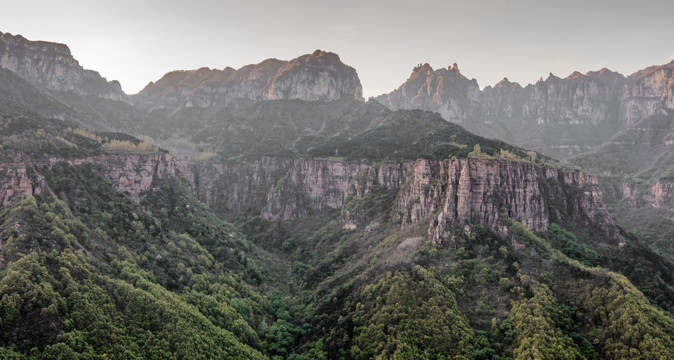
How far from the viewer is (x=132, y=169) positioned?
124000mm

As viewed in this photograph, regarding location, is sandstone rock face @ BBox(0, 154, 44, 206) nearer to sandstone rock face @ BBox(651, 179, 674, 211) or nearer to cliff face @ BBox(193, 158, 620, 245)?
cliff face @ BBox(193, 158, 620, 245)

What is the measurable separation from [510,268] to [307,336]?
43.5 meters

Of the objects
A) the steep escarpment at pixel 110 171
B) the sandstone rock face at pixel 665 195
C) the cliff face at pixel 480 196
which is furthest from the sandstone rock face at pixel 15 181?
the sandstone rock face at pixel 665 195

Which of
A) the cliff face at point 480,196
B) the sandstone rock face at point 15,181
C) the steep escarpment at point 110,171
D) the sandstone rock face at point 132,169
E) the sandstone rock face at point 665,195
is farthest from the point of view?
the sandstone rock face at point 665,195

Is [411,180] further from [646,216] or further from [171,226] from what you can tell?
[646,216]

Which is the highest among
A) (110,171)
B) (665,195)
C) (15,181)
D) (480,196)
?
(110,171)

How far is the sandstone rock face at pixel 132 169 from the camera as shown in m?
116

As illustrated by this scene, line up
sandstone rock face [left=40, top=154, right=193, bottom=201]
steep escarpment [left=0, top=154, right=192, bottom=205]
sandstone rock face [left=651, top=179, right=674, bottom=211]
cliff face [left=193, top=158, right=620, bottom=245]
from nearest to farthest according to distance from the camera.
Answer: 1. steep escarpment [left=0, top=154, right=192, bottom=205]
2. cliff face [left=193, top=158, right=620, bottom=245]
3. sandstone rock face [left=40, top=154, right=193, bottom=201]
4. sandstone rock face [left=651, top=179, right=674, bottom=211]

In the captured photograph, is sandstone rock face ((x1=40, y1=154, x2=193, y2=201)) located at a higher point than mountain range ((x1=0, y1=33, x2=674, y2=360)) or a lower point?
higher

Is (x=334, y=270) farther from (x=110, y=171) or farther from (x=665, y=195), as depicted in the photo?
(x=665, y=195)

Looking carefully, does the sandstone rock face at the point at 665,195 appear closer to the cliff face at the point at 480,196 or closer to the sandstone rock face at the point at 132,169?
the cliff face at the point at 480,196

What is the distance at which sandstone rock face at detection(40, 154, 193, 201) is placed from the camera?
381 feet

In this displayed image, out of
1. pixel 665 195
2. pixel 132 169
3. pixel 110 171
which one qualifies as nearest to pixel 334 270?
pixel 132 169

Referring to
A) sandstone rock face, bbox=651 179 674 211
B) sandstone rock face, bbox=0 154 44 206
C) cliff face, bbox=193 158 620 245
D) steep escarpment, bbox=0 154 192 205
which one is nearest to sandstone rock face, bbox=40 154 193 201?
steep escarpment, bbox=0 154 192 205
